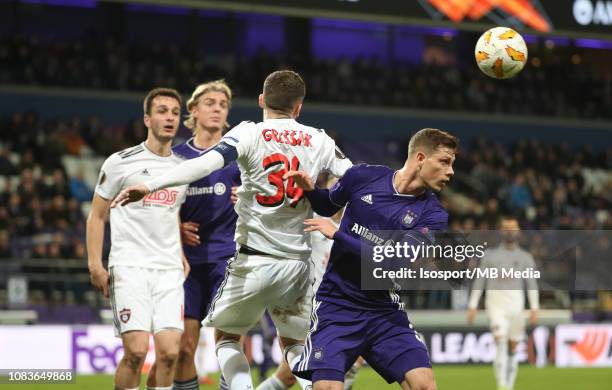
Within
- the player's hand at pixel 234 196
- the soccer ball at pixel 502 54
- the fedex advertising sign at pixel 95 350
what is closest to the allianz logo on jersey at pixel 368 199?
the player's hand at pixel 234 196

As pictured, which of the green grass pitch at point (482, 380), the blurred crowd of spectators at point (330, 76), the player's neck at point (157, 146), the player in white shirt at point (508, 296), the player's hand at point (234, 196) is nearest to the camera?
the player's hand at point (234, 196)

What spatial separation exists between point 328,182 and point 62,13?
59.6 feet

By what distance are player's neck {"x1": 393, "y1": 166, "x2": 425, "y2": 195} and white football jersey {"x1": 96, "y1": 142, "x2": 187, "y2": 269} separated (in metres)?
1.99

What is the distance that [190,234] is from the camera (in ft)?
23.5

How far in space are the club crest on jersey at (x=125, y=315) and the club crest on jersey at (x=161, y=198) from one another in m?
0.79

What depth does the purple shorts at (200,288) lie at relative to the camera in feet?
23.7

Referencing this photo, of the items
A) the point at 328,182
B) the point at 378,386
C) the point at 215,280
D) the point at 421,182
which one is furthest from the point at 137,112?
the point at 421,182

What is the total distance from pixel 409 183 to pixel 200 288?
231cm

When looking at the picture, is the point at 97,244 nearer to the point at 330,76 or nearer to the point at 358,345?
the point at 358,345

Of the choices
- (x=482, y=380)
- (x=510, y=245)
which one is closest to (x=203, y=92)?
(x=510, y=245)

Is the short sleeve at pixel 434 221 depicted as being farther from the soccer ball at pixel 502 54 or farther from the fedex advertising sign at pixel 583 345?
the fedex advertising sign at pixel 583 345

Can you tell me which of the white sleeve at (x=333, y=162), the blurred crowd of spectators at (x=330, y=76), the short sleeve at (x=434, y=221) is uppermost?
the blurred crowd of spectators at (x=330, y=76)

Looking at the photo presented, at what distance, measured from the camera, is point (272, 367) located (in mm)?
14078

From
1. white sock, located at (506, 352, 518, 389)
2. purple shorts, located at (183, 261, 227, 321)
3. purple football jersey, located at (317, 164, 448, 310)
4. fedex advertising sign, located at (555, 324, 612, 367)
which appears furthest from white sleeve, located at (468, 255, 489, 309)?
purple football jersey, located at (317, 164, 448, 310)
